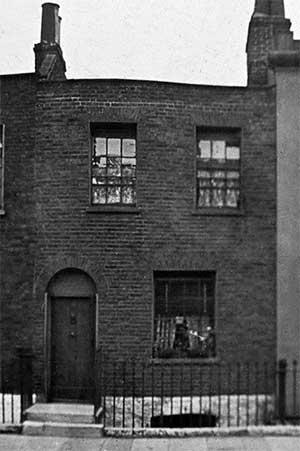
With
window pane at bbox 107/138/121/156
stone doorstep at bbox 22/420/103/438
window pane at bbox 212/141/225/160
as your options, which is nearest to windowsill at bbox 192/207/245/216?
window pane at bbox 212/141/225/160

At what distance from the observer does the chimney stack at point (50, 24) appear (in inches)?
Answer: 572

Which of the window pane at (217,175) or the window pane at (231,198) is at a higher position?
the window pane at (217,175)

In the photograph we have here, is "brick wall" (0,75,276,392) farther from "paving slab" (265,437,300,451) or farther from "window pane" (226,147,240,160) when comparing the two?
"paving slab" (265,437,300,451)

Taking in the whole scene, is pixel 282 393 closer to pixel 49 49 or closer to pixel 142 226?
pixel 142 226

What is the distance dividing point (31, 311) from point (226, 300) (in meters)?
4.00

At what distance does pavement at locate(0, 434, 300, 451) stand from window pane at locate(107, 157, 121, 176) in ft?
17.3

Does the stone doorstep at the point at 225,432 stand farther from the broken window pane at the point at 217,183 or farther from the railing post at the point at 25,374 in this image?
the broken window pane at the point at 217,183

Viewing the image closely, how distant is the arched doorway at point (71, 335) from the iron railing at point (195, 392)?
1.36 ft

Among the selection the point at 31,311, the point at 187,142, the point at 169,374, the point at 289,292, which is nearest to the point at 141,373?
the point at 169,374

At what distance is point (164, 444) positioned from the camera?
10477 mm

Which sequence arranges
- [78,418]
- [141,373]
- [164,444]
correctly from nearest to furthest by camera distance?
[164,444], [78,418], [141,373]

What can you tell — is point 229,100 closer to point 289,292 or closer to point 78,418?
point 289,292

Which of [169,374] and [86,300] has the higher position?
[86,300]

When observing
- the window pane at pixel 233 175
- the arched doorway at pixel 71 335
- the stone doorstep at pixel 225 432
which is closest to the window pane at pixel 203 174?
the window pane at pixel 233 175
